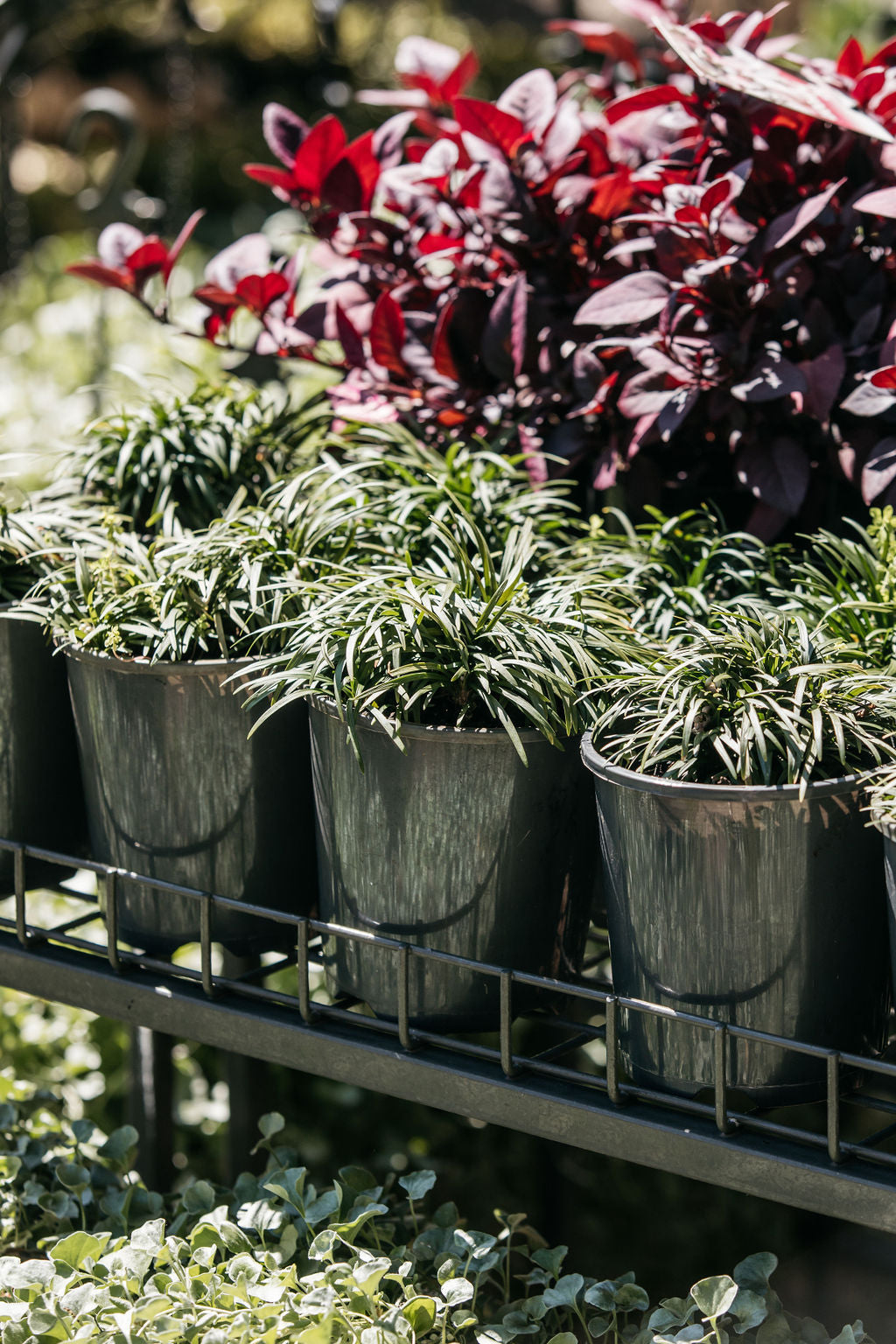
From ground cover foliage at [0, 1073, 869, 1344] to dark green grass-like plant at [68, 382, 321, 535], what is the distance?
72cm

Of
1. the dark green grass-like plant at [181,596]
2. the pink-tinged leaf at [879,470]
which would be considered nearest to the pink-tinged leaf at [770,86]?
the pink-tinged leaf at [879,470]

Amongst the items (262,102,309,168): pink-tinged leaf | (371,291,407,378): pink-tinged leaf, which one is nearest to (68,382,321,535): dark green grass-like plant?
(371,291,407,378): pink-tinged leaf

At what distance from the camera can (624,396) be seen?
1.46 meters

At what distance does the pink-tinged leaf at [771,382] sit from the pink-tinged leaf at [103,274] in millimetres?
783

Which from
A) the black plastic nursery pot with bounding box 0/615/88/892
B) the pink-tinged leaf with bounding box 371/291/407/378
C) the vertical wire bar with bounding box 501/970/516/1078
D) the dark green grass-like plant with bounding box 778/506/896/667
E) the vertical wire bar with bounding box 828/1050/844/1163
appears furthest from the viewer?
the pink-tinged leaf with bounding box 371/291/407/378

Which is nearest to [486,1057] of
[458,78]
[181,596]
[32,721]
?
[181,596]

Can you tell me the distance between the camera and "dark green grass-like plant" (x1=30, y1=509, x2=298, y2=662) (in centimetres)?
131

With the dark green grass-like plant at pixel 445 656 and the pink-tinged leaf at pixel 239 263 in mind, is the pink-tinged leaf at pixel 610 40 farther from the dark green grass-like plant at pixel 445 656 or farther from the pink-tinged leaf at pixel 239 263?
the dark green grass-like plant at pixel 445 656

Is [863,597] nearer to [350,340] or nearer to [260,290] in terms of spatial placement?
[350,340]

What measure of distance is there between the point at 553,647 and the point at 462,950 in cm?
27

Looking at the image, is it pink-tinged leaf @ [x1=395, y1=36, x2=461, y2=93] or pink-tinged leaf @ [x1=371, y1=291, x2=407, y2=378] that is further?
pink-tinged leaf @ [x1=395, y1=36, x2=461, y2=93]

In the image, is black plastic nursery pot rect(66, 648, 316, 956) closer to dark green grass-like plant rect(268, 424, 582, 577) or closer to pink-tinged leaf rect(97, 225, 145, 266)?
dark green grass-like plant rect(268, 424, 582, 577)

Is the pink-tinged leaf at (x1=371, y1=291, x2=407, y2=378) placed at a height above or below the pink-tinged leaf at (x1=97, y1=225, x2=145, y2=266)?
below

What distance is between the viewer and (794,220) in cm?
137
